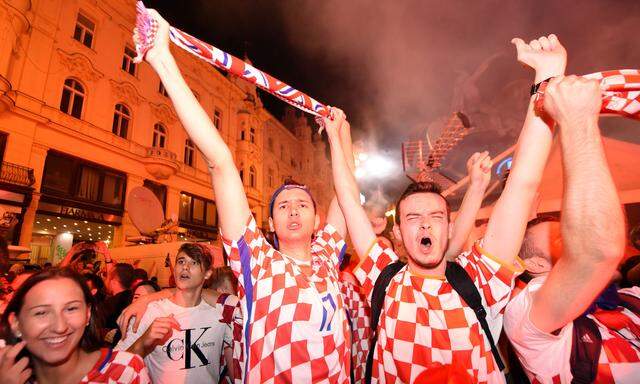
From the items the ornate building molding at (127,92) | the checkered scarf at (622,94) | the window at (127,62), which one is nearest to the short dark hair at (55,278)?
the checkered scarf at (622,94)

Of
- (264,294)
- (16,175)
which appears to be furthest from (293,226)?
(16,175)

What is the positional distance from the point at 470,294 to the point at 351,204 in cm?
102

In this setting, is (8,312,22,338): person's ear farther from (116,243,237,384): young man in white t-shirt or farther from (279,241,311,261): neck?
(279,241,311,261): neck

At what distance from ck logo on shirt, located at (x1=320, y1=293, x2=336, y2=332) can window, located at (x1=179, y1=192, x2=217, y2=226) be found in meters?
19.2

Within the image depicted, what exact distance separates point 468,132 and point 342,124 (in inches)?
552

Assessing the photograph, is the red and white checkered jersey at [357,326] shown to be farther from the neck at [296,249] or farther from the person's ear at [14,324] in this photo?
the person's ear at [14,324]

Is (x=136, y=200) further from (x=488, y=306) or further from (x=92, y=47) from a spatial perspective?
(x=488, y=306)

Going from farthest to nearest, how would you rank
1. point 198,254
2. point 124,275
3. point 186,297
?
point 124,275, point 198,254, point 186,297

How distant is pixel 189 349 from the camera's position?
3.04 m

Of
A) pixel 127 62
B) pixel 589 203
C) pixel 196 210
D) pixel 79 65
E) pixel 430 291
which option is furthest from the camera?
pixel 196 210

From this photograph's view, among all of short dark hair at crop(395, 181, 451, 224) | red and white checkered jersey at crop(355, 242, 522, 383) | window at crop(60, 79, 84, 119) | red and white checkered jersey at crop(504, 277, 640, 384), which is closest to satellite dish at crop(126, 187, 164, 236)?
window at crop(60, 79, 84, 119)

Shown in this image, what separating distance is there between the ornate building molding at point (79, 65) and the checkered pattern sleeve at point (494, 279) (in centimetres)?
1842

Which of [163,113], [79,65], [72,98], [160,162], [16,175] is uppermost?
[79,65]

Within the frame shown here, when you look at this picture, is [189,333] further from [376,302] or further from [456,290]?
[456,290]
